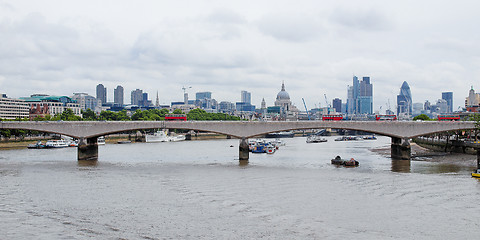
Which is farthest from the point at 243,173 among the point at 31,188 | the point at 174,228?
the point at 174,228

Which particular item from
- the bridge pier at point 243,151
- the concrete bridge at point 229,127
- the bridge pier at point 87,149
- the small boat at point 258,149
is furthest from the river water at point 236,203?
the small boat at point 258,149

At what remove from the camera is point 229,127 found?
72000 mm

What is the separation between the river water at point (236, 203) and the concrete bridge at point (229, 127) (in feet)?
42.7

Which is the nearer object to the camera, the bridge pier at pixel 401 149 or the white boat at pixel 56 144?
the bridge pier at pixel 401 149

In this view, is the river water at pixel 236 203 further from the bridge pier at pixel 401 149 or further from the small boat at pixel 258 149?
the small boat at pixel 258 149

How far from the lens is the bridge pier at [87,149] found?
232 feet

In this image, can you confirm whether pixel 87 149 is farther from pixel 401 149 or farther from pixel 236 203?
pixel 401 149

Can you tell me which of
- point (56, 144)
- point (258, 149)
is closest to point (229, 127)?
point (258, 149)

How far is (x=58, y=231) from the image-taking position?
28.9m

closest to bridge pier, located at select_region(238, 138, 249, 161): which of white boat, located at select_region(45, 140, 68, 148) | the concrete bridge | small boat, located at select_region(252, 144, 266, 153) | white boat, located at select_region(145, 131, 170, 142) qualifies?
the concrete bridge

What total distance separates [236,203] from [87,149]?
4064cm

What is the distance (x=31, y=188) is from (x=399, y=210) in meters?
27.6

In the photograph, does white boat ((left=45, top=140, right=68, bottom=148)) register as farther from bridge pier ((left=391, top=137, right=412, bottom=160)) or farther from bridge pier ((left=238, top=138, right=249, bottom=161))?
bridge pier ((left=391, top=137, right=412, bottom=160))

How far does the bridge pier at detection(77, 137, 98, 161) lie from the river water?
1198 centimetres
